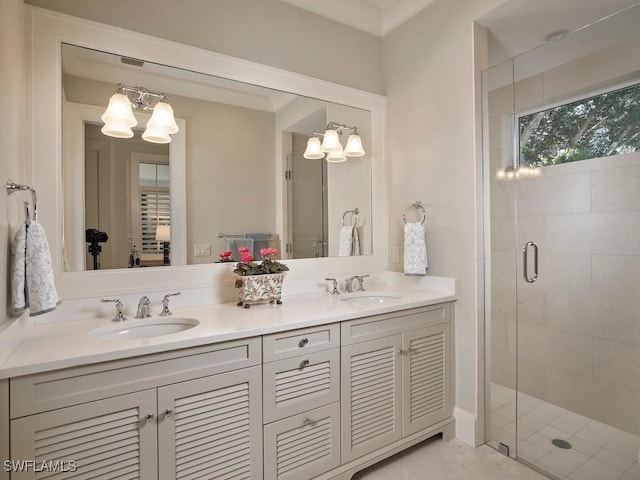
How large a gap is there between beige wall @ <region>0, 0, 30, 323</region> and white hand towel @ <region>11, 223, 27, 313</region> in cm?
3

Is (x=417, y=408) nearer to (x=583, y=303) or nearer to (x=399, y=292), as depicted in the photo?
(x=399, y=292)

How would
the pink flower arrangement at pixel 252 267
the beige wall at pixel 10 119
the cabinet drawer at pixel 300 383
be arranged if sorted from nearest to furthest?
the beige wall at pixel 10 119
the cabinet drawer at pixel 300 383
the pink flower arrangement at pixel 252 267

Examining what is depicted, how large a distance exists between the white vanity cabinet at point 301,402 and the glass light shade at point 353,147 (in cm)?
135

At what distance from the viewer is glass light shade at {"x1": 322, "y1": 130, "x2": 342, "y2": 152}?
2.44 m

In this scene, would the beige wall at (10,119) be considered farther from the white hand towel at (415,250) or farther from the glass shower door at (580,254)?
the glass shower door at (580,254)

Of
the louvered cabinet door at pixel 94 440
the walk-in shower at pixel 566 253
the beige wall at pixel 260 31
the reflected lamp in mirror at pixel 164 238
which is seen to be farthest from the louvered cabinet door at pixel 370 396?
the beige wall at pixel 260 31

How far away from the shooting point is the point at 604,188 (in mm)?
1772

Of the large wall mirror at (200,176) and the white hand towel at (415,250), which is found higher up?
the large wall mirror at (200,176)

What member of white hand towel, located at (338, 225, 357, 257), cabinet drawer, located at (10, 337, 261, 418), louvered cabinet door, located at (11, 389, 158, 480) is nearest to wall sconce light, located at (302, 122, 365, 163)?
white hand towel, located at (338, 225, 357, 257)

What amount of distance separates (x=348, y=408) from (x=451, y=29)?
2.29 metres

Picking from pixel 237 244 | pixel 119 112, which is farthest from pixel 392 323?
pixel 119 112

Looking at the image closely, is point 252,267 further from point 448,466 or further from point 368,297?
point 448,466

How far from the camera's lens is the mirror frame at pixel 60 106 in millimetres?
1556

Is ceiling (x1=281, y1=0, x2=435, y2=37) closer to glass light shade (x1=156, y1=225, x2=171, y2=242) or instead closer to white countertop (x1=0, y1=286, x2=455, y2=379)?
glass light shade (x1=156, y1=225, x2=171, y2=242)
